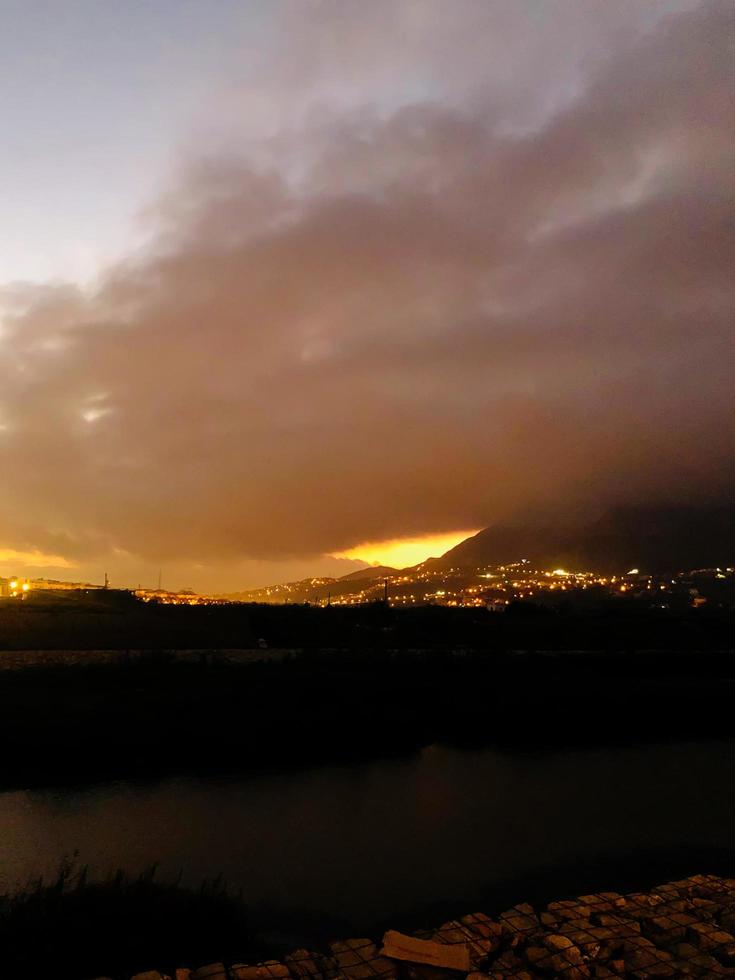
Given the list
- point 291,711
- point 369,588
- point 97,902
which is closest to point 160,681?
point 291,711

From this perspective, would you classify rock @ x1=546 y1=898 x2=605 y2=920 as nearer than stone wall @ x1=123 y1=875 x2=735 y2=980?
No

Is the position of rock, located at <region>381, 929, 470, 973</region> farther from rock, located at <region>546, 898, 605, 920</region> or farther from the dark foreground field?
the dark foreground field

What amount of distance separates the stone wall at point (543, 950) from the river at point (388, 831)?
120 inches

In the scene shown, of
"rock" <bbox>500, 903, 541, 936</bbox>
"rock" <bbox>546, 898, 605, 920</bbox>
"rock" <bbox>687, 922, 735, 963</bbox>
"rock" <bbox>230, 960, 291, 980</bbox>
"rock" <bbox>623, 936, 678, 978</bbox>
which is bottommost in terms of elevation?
"rock" <bbox>687, 922, 735, 963</bbox>

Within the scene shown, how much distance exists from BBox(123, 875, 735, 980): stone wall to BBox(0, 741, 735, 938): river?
3.04 metres

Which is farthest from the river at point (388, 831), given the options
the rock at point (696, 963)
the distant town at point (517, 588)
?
the distant town at point (517, 588)

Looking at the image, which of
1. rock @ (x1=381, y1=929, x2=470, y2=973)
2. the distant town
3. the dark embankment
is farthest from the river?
the distant town

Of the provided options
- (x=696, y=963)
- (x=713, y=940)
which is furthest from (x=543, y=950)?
(x=713, y=940)

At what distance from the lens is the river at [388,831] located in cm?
1227

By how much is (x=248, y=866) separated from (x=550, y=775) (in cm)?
976

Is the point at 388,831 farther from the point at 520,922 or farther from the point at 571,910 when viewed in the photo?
the point at 520,922

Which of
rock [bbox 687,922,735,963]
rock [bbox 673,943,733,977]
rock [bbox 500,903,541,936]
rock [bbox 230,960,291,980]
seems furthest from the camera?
rock [bbox 500,903,541,936]

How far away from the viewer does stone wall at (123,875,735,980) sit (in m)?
7.32

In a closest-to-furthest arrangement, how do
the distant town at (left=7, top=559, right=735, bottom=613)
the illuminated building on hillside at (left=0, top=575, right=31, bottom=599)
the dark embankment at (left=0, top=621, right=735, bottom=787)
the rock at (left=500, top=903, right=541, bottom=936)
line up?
the rock at (left=500, top=903, right=541, bottom=936) → the dark embankment at (left=0, top=621, right=735, bottom=787) → the illuminated building on hillside at (left=0, top=575, right=31, bottom=599) → the distant town at (left=7, top=559, right=735, bottom=613)
